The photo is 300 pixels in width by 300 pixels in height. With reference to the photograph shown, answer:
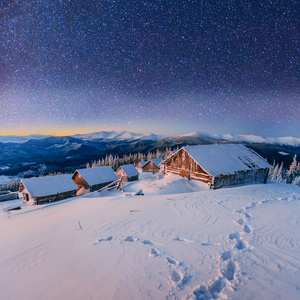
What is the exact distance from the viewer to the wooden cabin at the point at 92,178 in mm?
34875

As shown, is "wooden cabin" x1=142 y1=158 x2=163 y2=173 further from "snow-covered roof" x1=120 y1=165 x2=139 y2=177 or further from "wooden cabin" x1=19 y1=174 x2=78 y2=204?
"wooden cabin" x1=19 y1=174 x2=78 y2=204

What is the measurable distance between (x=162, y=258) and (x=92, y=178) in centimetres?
3406

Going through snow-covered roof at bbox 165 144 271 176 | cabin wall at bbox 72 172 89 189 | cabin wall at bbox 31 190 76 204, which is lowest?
cabin wall at bbox 31 190 76 204

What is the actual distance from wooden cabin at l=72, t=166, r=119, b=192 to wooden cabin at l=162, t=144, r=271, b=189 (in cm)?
1823

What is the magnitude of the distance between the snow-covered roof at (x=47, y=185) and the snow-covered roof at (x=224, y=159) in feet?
82.5

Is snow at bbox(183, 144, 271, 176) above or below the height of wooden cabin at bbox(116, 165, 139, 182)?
above

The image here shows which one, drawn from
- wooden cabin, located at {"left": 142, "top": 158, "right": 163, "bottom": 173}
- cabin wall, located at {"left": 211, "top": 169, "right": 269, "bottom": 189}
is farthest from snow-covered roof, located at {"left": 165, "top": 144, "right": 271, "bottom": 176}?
wooden cabin, located at {"left": 142, "top": 158, "right": 163, "bottom": 173}

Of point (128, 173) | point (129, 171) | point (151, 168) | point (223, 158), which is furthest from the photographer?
point (151, 168)

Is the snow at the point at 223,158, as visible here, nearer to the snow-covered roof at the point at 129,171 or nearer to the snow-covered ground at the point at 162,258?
the snow-covered ground at the point at 162,258

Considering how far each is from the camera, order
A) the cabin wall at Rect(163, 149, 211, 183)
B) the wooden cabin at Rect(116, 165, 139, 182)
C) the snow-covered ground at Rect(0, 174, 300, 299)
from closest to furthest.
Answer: the snow-covered ground at Rect(0, 174, 300, 299), the cabin wall at Rect(163, 149, 211, 183), the wooden cabin at Rect(116, 165, 139, 182)

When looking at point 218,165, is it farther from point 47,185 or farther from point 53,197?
point 47,185

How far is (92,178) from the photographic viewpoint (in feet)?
118

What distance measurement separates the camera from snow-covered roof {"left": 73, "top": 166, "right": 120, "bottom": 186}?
1389 inches

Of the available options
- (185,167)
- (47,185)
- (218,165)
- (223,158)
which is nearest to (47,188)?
(47,185)
